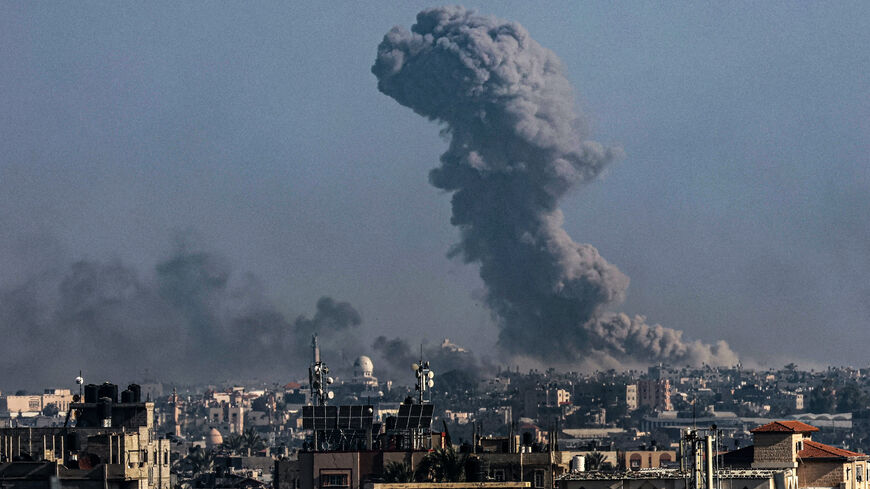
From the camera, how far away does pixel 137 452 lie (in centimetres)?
10125

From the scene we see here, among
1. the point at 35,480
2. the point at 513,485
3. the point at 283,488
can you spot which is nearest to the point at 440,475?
the point at 513,485

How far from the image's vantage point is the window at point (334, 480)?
8488cm

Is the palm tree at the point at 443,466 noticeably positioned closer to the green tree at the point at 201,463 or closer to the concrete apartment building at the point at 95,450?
the concrete apartment building at the point at 95,450

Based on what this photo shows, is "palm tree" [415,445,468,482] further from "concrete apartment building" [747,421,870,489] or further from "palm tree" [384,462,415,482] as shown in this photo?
"concrete apartment building" [747,421,870,489]

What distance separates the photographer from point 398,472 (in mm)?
78938

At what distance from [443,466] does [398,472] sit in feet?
14.2

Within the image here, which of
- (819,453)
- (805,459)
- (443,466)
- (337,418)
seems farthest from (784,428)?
(337,418)

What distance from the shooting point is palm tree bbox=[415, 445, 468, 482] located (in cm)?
7400

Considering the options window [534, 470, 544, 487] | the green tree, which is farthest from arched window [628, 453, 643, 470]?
window [534, 470, 544, 487]

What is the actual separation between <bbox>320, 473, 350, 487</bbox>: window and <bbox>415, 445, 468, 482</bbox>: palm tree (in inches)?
256

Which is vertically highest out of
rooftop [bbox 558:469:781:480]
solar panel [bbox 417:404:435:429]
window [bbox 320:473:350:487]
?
solar panel [bbox 417:404:435:429]

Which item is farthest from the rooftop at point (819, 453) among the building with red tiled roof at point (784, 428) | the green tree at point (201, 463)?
the green tree at point (201, 463)

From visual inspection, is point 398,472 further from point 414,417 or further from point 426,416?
point 426,416

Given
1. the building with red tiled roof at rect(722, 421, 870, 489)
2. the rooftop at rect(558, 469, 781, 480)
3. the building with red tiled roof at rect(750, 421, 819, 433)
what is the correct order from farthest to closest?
the building with red tiled roof at rect(750, 421, 819, 433)
the building with red tiled roof at rect(722, 421, 870, 489)
the rooftop at rect(558, 469, 781, 480)
